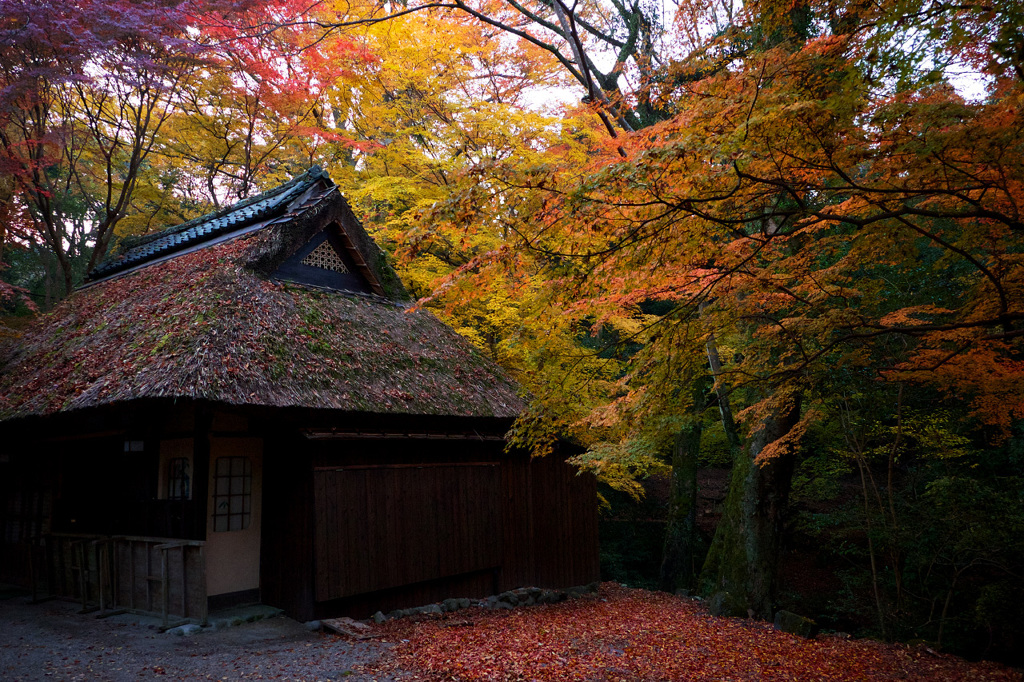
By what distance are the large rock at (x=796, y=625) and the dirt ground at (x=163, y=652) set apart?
18.3 ft

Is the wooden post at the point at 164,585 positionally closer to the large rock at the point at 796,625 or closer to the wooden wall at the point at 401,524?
the wooden wall at the point at 401,524

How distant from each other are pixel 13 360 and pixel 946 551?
605 inches

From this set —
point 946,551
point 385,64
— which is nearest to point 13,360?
point 385,64

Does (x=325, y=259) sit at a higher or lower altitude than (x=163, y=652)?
higher

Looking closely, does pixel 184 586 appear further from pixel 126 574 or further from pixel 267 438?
pixel 267 438

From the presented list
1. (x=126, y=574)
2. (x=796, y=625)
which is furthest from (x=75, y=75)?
(x=796, y=625)

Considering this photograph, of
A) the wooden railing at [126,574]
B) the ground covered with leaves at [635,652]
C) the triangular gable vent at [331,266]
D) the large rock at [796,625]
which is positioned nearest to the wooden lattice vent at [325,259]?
the triangular gable vent at [331,266]

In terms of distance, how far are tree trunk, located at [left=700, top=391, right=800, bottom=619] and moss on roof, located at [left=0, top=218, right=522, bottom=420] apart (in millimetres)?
3911

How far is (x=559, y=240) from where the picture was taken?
5.62 meters

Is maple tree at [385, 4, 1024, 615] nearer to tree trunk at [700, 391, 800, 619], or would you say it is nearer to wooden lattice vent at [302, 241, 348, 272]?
tree trunk at [700, 391, 800, 619]

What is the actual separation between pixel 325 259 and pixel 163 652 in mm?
6149

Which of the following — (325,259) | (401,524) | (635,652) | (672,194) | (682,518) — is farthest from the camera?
(682,518)

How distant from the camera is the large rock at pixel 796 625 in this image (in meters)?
8.59

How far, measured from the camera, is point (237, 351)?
23.5 feet
